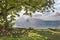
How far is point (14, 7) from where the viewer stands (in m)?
24.1

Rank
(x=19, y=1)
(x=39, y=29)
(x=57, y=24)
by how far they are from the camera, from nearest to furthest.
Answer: (x=19, y=1) < (x=39, y=29) < (x=57, y=24)

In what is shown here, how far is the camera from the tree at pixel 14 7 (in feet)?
74.1

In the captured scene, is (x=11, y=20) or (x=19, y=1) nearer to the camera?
(x=19, y=1)

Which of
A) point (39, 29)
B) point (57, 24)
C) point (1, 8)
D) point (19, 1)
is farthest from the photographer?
point (57, 24)

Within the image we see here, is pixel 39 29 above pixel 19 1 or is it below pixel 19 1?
below

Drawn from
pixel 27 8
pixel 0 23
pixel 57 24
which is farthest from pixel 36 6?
pixel 57 24

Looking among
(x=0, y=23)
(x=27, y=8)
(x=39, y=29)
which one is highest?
(x=27, y=8)

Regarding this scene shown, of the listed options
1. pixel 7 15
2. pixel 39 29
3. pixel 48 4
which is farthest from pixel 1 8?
pixel 39 29

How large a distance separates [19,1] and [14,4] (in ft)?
2.54

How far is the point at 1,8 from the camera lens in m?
23.7

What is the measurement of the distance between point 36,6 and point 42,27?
20.6ft

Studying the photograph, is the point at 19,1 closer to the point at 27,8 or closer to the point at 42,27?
the point at 27,8

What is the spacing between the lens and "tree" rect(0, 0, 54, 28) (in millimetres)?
22580

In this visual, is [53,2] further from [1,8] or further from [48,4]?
[1,8]
